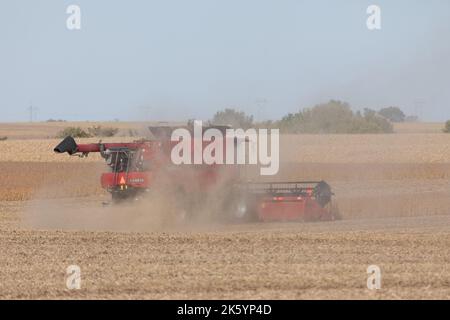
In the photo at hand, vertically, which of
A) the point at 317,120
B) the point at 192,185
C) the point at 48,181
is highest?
the point at 317,120

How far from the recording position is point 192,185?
Answer: 75.1 feet

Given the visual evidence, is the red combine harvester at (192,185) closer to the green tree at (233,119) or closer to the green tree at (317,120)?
the green tree at (233,119)

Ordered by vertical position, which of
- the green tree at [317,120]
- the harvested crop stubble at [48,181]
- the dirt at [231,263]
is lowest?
the harvested crop stubble at [48,181]

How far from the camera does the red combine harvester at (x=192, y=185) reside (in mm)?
22359

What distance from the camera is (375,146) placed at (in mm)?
65188

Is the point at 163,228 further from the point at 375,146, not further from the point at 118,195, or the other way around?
the point at 375,146

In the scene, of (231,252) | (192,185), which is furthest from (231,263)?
→ (192,185)

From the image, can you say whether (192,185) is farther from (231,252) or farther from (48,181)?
(48,181)

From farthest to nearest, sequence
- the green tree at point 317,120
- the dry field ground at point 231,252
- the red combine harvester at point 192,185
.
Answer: the green tree at point 317,120 < the red combine harvester at point 192,185 < the dry field ground at point 231,252

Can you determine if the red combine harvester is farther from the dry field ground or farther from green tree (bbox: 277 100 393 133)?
green tree (bbox: 277 100 393 133)

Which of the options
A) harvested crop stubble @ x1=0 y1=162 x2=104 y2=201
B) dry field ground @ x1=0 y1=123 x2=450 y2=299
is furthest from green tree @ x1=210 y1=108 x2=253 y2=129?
harvested crop stubble @ x1=0 y1=162 x2=104 y2=201

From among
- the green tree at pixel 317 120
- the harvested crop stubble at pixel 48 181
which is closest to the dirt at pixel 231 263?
the green tree at pixel 317 120

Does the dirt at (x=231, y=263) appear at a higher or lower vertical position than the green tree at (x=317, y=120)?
lower
